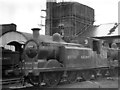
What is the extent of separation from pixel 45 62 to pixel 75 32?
3196 cm

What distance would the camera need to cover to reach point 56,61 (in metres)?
13.5

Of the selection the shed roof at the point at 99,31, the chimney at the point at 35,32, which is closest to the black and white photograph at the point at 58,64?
the chimney at the point at 35,32

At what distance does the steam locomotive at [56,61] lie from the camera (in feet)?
41.1

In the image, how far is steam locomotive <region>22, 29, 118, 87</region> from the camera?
12.5 m

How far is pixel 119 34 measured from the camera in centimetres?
3888

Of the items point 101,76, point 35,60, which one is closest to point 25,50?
point 35,60

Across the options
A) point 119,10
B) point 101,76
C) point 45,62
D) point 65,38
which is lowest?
point 101,76

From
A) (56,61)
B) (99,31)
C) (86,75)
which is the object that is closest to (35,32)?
(56,61)

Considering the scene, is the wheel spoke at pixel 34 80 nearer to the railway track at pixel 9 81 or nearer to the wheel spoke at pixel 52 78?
the wheel spoke at pixel 52 78

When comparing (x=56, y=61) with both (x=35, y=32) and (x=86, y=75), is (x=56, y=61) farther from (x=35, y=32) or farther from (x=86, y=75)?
(x=86, y=75)

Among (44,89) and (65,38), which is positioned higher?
(65,38)

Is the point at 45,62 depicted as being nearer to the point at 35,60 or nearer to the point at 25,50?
the point at 35,60

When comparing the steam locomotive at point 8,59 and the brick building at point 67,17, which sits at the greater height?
the brick building at point 67,17

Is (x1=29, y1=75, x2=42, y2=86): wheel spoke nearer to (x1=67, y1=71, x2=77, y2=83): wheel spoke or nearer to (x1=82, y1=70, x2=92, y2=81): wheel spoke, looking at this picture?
(x1=67, y1=71, x2=77, y2=83): wheel spoke
